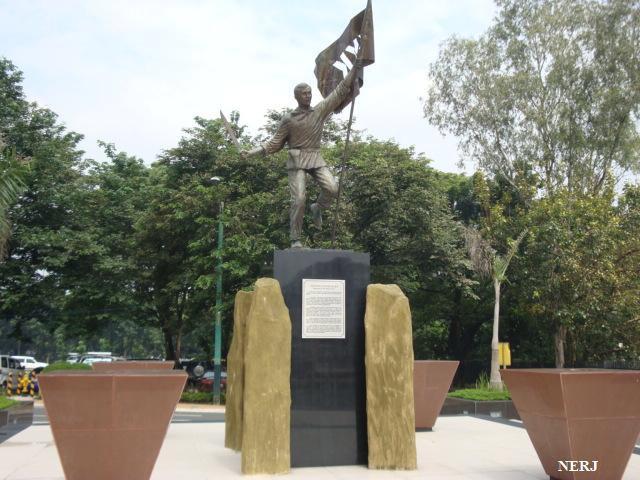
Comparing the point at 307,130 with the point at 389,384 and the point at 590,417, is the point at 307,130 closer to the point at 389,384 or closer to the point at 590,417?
the point at 389,384

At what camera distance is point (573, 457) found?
634 cm

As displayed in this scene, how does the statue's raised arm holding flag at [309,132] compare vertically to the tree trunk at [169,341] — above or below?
above

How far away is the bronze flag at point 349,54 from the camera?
8.27m

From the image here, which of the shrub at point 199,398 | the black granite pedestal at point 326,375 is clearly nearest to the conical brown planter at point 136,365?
the black granite pedestal at point 326,375

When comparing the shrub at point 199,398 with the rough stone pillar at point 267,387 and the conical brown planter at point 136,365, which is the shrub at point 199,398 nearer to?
the conical brown planter at point 136,365

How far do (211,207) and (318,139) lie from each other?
42.6 feet

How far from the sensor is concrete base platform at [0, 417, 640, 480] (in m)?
7.29

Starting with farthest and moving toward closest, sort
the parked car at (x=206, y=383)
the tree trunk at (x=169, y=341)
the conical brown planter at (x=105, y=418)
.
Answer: the tree trunk at (x=169, y=341) → the parked car at (x=206, y=383) → the conical brown planter at (x=105, y=418)

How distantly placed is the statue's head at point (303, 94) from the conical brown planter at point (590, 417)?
450 centimetres

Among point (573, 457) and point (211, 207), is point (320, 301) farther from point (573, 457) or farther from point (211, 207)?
point (211, 207)

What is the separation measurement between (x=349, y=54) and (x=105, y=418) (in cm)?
554

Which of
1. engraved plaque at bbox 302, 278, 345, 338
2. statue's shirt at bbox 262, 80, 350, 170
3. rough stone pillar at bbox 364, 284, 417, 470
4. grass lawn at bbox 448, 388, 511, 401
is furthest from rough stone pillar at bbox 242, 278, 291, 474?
grass lawn at bbox 448, 388, 511, 401

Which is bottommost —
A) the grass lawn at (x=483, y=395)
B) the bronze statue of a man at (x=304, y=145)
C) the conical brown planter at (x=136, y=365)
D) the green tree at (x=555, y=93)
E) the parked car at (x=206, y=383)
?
the parked car at (x=206, y=383)

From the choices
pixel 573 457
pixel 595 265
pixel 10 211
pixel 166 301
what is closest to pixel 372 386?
pixel 573 457
